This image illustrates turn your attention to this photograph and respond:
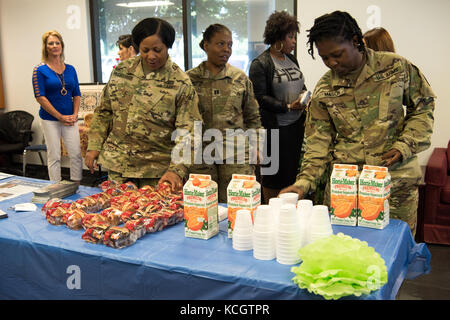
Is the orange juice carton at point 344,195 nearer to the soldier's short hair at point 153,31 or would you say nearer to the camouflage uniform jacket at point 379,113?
the camouflage uniform jacket at point 379,113

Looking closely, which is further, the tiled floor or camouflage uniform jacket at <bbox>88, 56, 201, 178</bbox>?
the tiled floor

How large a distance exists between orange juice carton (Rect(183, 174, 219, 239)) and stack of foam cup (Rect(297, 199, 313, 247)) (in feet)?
1.03

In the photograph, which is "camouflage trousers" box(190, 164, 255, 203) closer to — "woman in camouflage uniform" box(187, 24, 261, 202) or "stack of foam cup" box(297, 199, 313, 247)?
"woman in camouflage uniform" box(187, 24, 261, 202)

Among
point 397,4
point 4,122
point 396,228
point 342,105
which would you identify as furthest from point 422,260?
point 4,122

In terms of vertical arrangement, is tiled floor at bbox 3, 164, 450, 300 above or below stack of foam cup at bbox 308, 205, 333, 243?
below

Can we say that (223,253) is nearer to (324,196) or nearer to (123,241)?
(123,241)

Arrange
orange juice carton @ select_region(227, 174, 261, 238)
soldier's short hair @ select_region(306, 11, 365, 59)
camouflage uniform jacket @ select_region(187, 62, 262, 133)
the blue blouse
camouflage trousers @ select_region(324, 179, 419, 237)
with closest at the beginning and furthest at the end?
orange juice carton @ select_region(227, 174, 261, 238)
soldier's short hair @ select_region(306, 11, 365, 59)
camouflage trousers @ select_region(324, 179, 419, 237)
camouflage uniform jacket @ select_region(187, 62, 262, 133)
the blue blouse

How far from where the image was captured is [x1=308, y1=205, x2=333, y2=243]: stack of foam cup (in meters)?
1.33

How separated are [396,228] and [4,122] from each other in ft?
18.7

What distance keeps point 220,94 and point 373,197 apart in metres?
1.37

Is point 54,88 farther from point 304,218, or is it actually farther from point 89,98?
point 304,218

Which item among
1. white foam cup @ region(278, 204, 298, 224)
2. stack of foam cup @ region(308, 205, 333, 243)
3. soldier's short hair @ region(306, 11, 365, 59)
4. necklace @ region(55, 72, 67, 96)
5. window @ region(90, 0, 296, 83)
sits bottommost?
stack of foam cup @ region(308, 205, 333, 243)

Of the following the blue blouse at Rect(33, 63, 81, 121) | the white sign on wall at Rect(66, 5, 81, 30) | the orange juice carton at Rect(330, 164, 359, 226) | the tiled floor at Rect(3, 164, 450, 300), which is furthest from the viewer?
the white sign on wall at Rect(66, 5, 81, 30)

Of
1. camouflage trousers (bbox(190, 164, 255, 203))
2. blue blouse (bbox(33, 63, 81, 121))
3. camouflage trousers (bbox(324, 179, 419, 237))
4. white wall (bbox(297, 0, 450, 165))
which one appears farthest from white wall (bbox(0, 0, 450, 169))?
camouflage trousers (bbox(324, 179, 419, 237))
